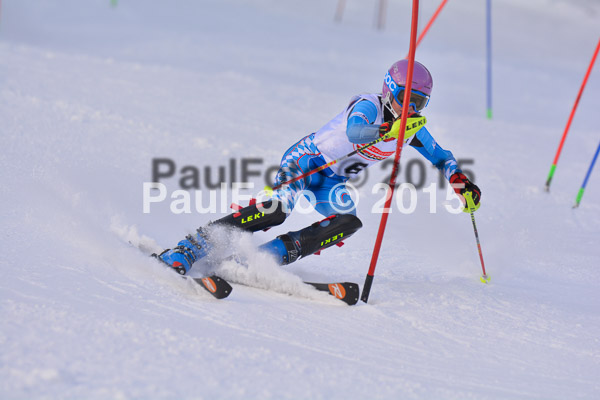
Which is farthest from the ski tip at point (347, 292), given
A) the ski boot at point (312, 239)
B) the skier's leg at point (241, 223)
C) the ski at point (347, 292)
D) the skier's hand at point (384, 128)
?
the skier's hand at point (384, 128)

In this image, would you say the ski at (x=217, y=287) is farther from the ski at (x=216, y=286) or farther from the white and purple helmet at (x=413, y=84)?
the white and purple helmet at (x=413, y=84)

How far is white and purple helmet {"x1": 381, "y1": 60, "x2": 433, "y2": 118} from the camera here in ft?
10.00

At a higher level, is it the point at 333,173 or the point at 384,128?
the point at 384,128

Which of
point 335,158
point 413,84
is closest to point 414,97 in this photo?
point 413,84

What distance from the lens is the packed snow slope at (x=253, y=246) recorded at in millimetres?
2100

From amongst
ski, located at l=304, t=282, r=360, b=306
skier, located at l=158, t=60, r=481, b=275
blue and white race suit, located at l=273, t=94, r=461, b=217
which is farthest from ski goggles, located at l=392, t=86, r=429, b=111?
ski, located at l=304, t=282, r=360, b=306

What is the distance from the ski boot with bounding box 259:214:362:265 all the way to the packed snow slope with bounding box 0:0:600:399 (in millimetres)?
118

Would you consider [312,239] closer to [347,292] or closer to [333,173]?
[347,292]

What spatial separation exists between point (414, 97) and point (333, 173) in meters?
0.63

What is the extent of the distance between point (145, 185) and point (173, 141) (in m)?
1.17

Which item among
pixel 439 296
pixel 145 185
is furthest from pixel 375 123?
pixel 145 185

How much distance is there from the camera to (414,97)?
3064 millimetres

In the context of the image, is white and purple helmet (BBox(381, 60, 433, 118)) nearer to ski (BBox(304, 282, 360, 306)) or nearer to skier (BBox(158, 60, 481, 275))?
skier (BBox(158, 60, 481, 275))

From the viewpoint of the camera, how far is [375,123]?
3148 millimetres
